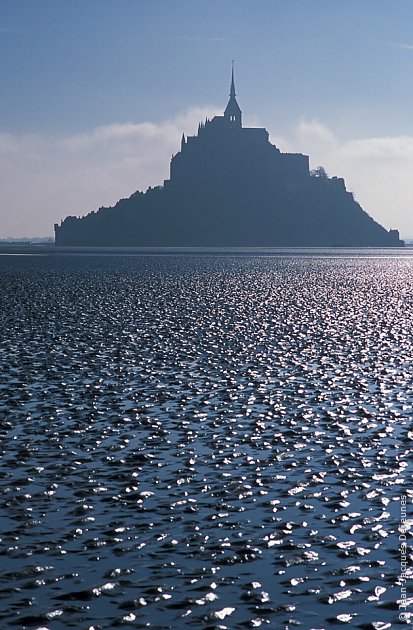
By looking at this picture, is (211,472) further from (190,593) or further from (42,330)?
(42,330)

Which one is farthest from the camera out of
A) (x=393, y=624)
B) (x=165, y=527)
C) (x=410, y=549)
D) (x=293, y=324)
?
(x=293, y=324)

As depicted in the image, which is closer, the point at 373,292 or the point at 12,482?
the point at 12,482

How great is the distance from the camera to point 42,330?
43344 millimetres

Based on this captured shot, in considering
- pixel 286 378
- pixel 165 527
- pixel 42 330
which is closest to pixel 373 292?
pixel 42 330

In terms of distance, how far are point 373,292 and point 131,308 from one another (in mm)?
35357

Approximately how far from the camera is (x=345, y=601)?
34.9 ft

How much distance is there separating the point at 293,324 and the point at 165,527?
119ft

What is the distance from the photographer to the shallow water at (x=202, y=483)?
1067cm

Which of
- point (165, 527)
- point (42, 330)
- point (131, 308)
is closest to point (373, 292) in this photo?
point (131, 308)

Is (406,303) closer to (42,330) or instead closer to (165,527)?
(42,330)

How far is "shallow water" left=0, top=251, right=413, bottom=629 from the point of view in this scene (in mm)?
10672

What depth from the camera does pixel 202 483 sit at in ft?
52.8

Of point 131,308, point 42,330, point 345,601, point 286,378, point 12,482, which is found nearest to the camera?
point 345,601

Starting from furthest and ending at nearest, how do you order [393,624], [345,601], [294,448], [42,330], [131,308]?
[131,308]
[42,330]
[294,448]
[345,601]
[393,624]
